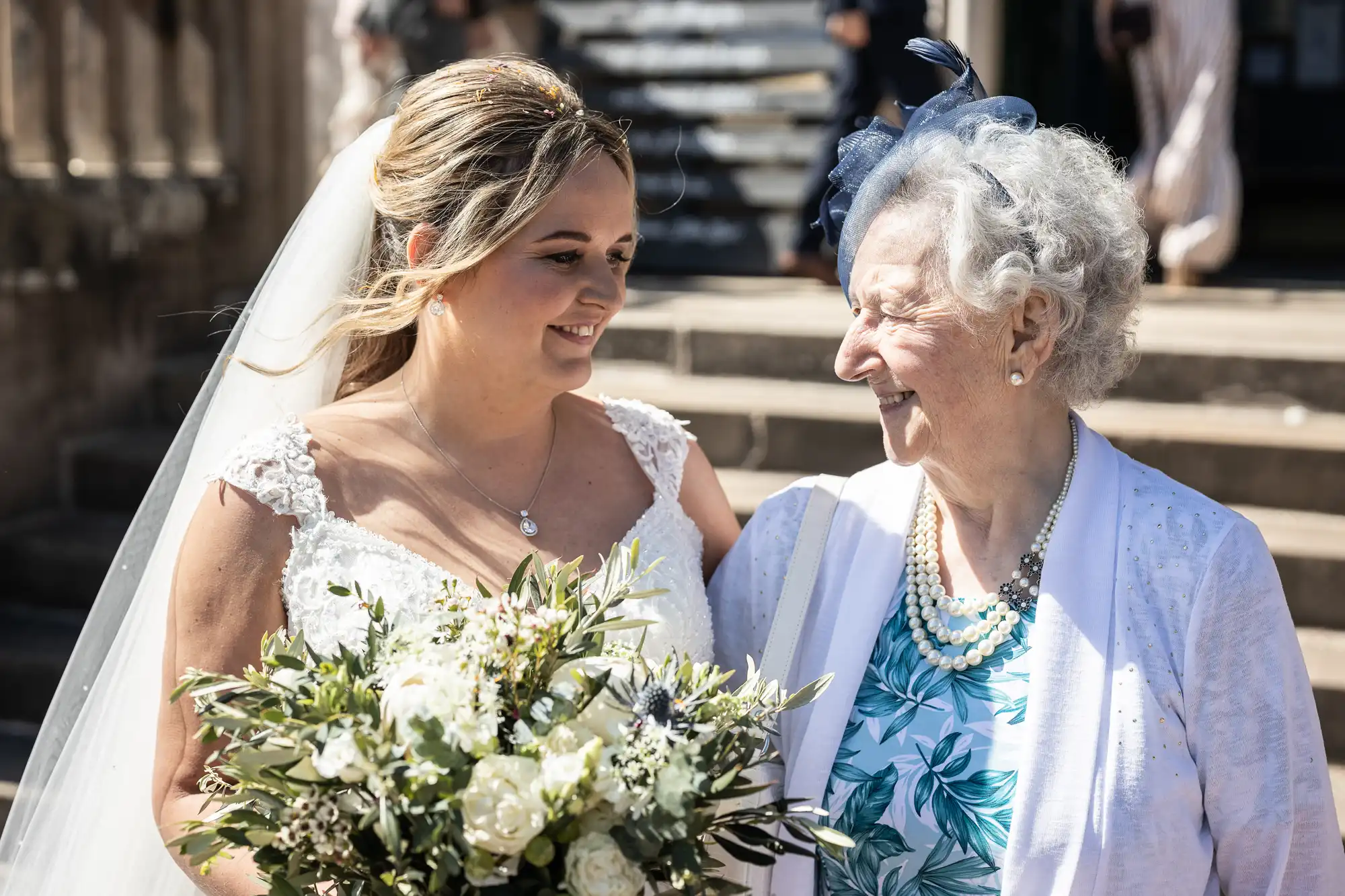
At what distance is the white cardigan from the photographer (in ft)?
6.68

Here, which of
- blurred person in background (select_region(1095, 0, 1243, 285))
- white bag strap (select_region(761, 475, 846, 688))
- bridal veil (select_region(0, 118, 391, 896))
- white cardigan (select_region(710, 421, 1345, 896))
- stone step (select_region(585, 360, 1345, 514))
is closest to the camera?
white cardigan (select_region(710, 421, 1345, 896))

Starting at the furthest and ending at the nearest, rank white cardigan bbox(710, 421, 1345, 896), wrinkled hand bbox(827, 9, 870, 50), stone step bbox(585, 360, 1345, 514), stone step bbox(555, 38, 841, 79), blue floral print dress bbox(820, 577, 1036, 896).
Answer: stone step bbox(555, 38, 841, 79)
wrinkled hand bbox(827, 9, 870, 50)
stone step bbox(585, 360, 1345, 514)
blue floral print dress bbox(820, 577, 1036, 896)
white cardigan bbox(710, 421, 1345, 896)

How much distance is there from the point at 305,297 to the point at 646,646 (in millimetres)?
964

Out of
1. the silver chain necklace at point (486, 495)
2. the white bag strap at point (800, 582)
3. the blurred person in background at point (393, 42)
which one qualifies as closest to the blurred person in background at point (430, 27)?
the blurred person in background at point (393, 42)

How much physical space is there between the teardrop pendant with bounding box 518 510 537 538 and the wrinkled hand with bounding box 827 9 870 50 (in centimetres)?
420

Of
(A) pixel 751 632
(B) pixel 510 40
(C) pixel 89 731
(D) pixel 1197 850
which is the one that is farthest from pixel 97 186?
(D) pixel 1197 850

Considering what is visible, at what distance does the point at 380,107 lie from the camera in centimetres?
629

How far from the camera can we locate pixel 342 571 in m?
2.23

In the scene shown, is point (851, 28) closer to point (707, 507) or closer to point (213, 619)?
point (707, 507)

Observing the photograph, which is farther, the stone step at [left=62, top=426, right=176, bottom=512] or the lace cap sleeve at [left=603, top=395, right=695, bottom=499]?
the stone step at [left=62, top=426, right=176, bottom=512]

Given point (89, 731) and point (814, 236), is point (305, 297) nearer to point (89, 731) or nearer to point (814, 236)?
point (89, 731)

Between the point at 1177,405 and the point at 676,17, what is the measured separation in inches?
165

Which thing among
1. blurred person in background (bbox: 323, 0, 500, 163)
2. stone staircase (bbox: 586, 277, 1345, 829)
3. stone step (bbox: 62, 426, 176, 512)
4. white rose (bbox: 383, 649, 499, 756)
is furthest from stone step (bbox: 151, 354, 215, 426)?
white rose (bbox: 383, 649, 499, 756)

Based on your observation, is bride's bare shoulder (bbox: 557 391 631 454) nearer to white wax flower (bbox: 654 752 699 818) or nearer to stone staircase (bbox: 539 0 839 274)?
white wax flower (bbox: 654 752 699 818)
